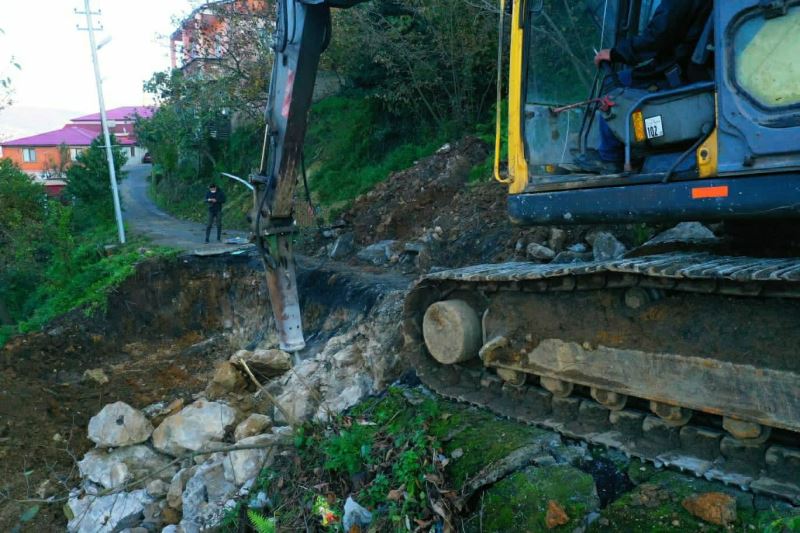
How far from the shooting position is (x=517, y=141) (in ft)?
13.4

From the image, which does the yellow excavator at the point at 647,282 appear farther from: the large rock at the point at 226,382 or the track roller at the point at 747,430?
the large rock at the point at 226,382

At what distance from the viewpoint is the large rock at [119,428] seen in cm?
670

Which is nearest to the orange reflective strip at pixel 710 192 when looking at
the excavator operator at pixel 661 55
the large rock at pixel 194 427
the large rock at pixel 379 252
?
the excavator operator at pixel 661 55

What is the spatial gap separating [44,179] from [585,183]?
41.9 metres

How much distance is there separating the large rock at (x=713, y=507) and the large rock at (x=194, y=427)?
4.42m

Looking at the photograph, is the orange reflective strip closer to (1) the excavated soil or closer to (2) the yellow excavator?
(2) the yellow excavator

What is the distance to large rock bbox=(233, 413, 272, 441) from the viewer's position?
19.7 feet

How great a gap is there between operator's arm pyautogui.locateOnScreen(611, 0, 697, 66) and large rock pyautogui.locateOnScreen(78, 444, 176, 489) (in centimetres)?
533

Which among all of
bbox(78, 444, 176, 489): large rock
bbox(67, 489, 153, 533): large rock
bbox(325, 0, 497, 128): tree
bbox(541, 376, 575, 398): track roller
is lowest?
bbox(67, 489, 153, 533): large rock

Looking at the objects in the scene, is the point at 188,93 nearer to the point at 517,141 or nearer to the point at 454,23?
the point at 454,23

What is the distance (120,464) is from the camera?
20.8 feet

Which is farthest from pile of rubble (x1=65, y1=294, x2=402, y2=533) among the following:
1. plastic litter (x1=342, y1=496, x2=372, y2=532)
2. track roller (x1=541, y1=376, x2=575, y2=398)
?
track roller (x1=541, y1=376, x2=575, y2=398)

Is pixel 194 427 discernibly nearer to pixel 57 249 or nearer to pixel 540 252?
pixel 540 252

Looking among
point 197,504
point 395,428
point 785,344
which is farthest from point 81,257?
point 785,344
